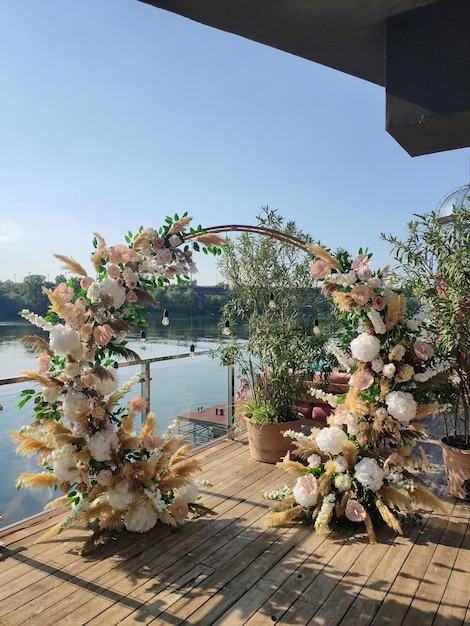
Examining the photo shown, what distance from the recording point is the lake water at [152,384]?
285 cm

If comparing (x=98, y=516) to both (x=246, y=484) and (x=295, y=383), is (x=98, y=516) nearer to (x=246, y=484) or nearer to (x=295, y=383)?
(x=246, y=484)

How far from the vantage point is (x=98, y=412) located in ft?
8.98

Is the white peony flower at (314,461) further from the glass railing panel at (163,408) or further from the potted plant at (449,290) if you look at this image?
the potted plant at (449,290)

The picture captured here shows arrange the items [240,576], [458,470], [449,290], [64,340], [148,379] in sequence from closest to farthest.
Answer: [240,576], [64,340], [449,290], [458,470], [148,379]

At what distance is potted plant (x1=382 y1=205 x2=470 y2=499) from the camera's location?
119 inches

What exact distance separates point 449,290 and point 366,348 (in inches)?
27.4

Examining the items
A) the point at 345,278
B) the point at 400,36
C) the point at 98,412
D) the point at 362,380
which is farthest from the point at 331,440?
the point at 400,36

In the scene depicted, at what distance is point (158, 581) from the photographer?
2.35 meters

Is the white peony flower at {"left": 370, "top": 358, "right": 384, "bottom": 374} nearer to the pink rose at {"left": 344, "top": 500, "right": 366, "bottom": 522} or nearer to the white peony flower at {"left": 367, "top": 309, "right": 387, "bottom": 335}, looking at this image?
the white peony flower at {"left": 367, "top": 309, "right": 387, "bottom": 335}

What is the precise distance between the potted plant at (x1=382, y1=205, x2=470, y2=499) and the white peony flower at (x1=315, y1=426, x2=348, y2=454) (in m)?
0.79

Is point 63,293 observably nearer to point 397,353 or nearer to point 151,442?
point 151,442

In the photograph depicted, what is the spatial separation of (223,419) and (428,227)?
2.76 m

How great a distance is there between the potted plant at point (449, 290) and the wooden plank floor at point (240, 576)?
0.46 meters

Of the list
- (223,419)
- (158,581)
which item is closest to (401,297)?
(158,581)
